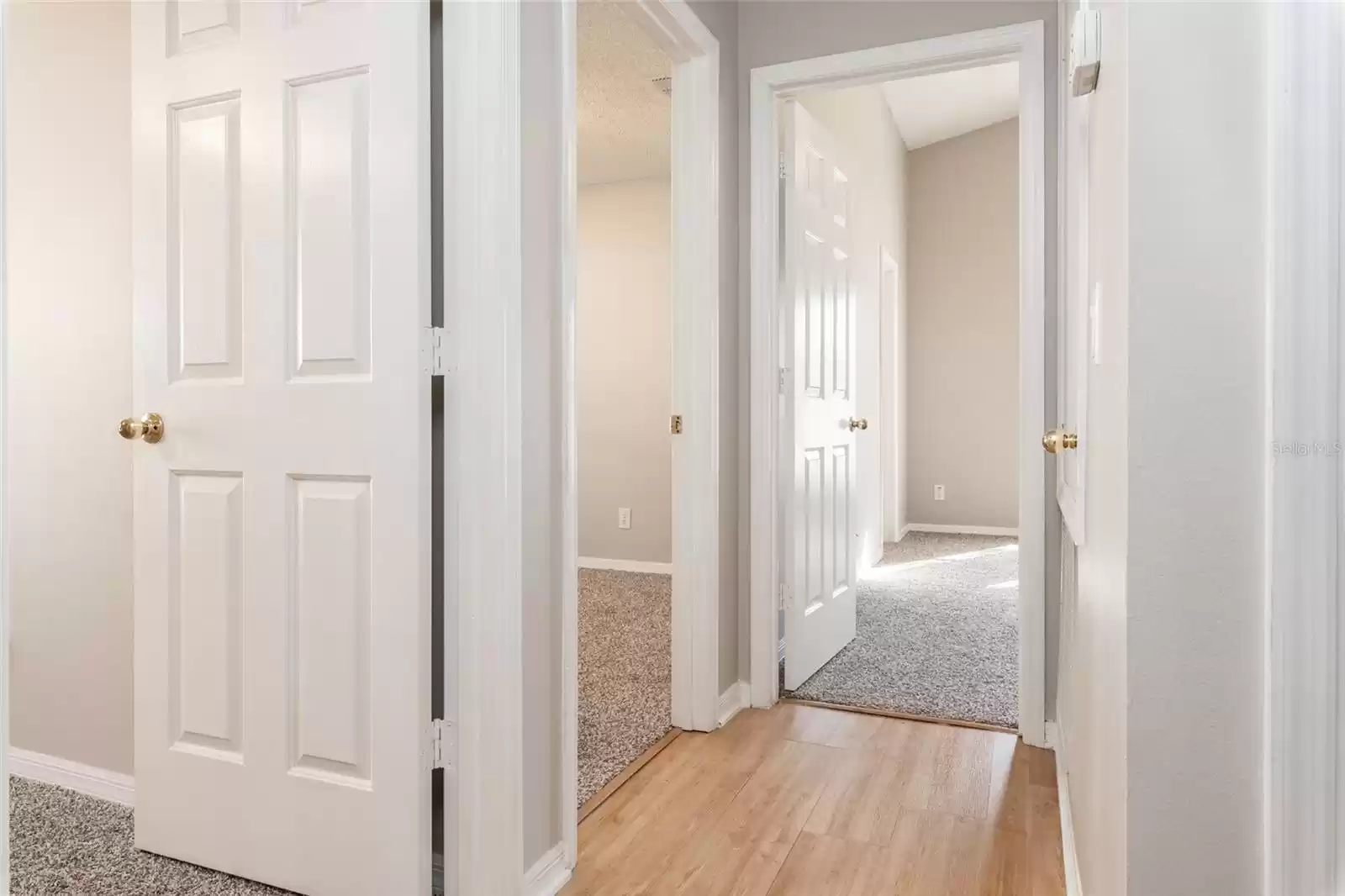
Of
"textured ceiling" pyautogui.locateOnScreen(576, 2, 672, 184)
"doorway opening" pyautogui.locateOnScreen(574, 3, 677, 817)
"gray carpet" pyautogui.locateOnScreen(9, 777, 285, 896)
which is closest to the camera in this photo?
"gray carpet" pyautogui.locateOnScreen(9, 777, 285, 896)

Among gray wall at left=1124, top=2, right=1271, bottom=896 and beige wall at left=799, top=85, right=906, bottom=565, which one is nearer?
gray wall at left=1124, top=2, right=1271, bottom=896

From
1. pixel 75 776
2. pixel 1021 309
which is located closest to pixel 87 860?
pixel 75 776

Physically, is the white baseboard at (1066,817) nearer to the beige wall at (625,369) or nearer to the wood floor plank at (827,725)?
the wood floor plank at (827,725)

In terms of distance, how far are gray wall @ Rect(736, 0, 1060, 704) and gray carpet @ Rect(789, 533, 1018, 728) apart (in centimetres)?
41

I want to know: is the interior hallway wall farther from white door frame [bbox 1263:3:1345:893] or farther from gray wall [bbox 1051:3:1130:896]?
white door frame [bbox 1263:3:1345:893]

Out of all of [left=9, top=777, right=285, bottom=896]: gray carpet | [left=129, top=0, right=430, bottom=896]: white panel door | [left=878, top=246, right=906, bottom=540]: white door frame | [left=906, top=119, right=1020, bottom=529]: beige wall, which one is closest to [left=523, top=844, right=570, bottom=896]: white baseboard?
[left=129, top=0, right=430, bottom=896]: white panel door

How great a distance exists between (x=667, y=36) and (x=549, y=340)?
1.19 metres

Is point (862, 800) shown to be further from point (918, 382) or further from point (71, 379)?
point (918, 382)

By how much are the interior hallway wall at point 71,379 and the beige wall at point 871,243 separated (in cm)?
347

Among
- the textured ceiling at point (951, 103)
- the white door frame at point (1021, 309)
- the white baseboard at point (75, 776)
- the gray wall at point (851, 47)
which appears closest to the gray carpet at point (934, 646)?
the white door frame at point (1021, 309)

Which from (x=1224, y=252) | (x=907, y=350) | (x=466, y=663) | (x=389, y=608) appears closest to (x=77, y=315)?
(x=389, y=608)

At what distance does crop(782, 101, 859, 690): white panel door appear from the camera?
287cm

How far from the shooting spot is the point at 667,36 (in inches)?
93.4

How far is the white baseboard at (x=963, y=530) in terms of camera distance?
6.80m
